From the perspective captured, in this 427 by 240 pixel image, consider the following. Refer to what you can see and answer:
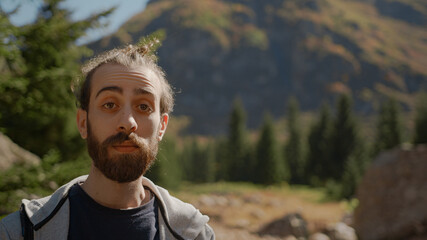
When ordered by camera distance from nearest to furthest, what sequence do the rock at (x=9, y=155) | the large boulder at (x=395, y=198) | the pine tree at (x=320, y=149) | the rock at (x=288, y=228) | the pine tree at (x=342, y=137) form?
the rock at (x=9, y=155) → the large boulder at (x=395, y=198) → the rock at (x=288, y=228) → the pine tree at (x=342, y=137) → the pine tree at (x=320, y=149)

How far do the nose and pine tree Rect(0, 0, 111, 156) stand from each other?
4176 mm

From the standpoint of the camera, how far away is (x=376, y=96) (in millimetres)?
179250

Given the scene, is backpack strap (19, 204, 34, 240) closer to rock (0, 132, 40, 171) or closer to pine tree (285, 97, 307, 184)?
rock (0, 132, 40, 171)

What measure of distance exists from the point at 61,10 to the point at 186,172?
209 feet

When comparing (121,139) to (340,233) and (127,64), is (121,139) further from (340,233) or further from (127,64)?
(340,233)

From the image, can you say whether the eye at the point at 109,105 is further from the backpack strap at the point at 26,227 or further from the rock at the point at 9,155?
the rock at the point at 9,155

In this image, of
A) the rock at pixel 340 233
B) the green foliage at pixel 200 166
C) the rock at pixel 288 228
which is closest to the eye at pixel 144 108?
the rock at pixel 340 233

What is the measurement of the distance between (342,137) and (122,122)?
38.5 meters

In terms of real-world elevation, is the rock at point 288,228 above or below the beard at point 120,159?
below

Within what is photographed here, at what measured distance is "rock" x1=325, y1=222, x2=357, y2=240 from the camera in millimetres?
14286

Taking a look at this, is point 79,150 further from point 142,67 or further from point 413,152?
point 413,152

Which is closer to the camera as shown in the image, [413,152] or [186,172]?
[413,152]

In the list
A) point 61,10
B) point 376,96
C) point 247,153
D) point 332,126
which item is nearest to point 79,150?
point 61,10

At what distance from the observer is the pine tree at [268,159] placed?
4247cm
